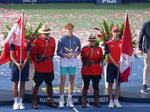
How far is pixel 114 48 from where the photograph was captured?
385 inches

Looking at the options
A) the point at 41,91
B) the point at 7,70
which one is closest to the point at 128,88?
the point at 41,91

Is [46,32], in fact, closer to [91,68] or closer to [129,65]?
[91,68]

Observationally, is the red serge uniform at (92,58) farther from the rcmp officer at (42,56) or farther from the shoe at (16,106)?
the shoe at (16,106)

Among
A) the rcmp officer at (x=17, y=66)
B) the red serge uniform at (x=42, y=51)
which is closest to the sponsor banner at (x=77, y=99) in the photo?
the rcmp officer at (x=17, y=66)

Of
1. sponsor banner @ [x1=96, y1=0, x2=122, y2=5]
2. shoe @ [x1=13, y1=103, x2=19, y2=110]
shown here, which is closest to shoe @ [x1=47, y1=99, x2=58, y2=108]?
shoe @ [x1=13, y1=103, x2=19, y2=110]

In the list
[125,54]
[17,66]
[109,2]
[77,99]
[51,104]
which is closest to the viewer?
[17,66]

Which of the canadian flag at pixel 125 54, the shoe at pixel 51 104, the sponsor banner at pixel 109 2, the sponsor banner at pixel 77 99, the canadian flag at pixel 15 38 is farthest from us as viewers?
the sponsor banner at pixel 109 2

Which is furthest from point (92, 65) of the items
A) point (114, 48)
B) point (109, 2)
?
point (109, 2)

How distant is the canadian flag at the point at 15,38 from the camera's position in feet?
30.6

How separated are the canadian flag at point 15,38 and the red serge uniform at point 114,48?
75.8 inches

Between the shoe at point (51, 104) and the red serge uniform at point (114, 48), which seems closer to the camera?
the shoe at point (51, 104)

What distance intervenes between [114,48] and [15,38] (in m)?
2.23

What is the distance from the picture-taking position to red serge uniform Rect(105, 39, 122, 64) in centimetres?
974

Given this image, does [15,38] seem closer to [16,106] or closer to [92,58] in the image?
[16,106]
